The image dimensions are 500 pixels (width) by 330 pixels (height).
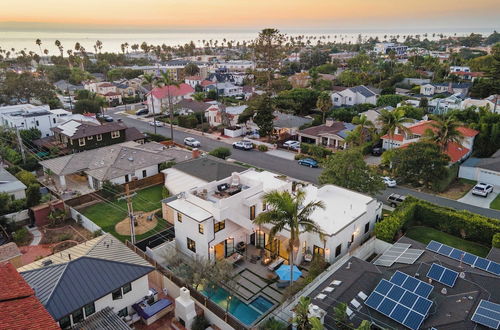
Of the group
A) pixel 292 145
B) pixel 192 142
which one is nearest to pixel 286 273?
pixel 292 145

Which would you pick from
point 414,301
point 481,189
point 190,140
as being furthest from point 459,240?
point 190,140

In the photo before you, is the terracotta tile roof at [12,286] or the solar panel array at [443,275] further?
the solar panel array at [443,275]

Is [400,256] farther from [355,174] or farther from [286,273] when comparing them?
[355,174]

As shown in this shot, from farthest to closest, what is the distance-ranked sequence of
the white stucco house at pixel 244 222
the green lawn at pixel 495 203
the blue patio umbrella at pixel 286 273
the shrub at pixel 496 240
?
the green lawn at pixel 495 203
the shrub at pixel 496 240
the white stucco house at pixel 244 222
the blue patio umbrella at pixel 286 273

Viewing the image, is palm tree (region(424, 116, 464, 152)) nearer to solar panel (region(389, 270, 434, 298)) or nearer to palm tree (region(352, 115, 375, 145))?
palm tree (region(352, 115, 375, 145))

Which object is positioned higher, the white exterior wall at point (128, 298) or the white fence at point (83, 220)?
the white exterior wall at point (128, 298)

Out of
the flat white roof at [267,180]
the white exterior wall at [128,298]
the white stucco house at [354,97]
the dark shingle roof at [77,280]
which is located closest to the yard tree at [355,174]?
the flat white roof at [267,180]

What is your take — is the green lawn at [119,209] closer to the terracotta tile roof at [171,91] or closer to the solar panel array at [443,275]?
the solar panel array at [443,275]
